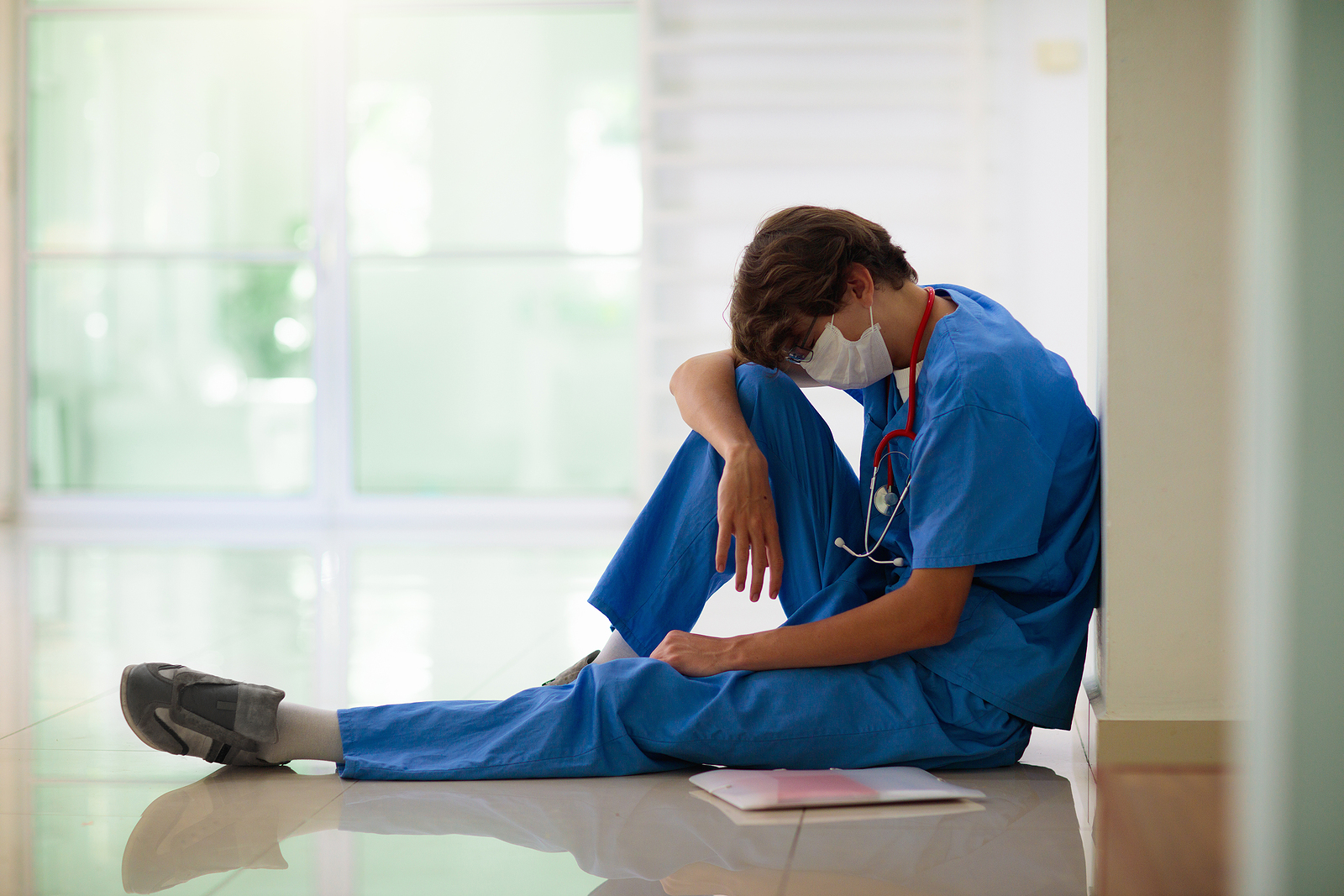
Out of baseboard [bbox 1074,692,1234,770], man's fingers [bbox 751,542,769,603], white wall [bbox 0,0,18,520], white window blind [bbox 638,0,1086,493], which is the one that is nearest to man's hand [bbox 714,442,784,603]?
man's fingers [bbox 751,542,769,603]

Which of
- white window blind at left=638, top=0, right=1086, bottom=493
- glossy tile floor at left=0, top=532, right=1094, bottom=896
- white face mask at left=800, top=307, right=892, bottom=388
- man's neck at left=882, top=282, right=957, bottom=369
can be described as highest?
white window blind at left=638, top=0, right=1086, bottom=493

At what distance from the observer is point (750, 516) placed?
1.46 m

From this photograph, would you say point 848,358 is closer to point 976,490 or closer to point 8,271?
point 976,490

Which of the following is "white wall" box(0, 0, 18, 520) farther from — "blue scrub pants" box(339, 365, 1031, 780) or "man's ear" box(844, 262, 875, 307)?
"man's ear" box(844, 262, 875, 307)

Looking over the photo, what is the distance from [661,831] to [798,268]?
2.16 feet

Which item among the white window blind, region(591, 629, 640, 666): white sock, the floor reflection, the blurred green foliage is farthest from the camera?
the blurred green foliage

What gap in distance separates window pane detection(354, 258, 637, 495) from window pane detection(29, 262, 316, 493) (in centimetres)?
31

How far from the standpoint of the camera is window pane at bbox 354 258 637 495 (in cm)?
491

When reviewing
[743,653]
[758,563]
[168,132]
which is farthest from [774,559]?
[168,132]

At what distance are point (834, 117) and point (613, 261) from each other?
1.06 metres

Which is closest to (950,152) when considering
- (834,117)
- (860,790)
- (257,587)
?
(834,117)

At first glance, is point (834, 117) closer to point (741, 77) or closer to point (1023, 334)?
point (741, 77)

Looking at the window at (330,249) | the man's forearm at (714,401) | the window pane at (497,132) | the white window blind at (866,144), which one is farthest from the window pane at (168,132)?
the man's forearm at (714,401)

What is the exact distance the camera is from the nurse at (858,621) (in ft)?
4.37
